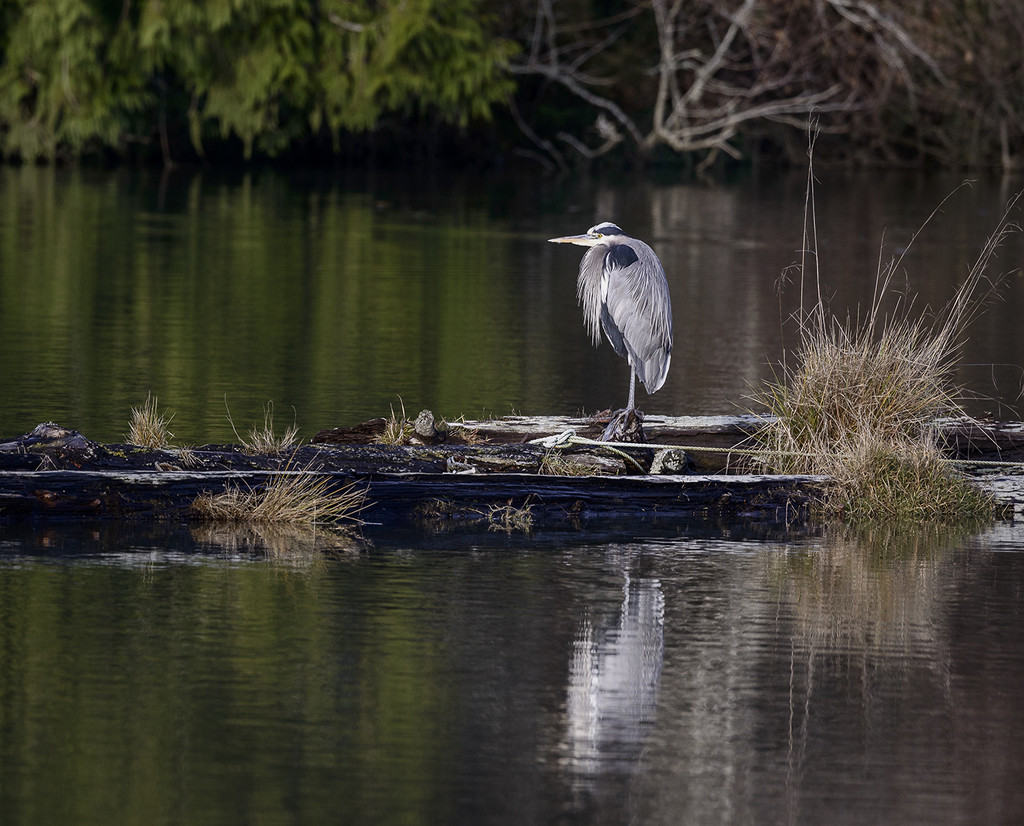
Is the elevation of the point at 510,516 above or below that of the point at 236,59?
below

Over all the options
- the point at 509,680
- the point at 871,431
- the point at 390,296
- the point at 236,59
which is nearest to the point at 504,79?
the point at 236,59

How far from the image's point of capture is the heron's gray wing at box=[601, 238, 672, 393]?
10.7 m

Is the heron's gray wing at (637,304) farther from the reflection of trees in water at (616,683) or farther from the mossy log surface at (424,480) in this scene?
the reflection of trees in water at (616,683)

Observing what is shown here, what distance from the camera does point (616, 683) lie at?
262 inches

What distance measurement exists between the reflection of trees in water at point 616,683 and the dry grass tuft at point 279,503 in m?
1.69

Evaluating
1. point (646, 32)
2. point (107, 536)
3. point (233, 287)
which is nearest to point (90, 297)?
point (233, 287)

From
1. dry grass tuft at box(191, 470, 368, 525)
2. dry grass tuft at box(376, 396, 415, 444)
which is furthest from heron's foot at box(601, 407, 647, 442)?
dry grass tuft at box(191, 470, 368, 525)

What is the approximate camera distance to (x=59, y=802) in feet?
17.5

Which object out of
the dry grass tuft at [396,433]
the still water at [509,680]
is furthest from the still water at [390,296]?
the still water at [509,680]

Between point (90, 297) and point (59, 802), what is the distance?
1406 centimetres

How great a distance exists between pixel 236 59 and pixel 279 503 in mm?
30630

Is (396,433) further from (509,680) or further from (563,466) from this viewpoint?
(509,680)

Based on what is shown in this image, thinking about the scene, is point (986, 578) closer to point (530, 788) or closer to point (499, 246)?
point (530, 788)

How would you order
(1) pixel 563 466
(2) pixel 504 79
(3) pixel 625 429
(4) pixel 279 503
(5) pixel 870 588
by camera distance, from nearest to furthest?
(5) pixel 870 588 < (4) pixel 279 503 < (1) pixel 563 466 < (3) pixel 625 429 < (2) pixel 504 79
